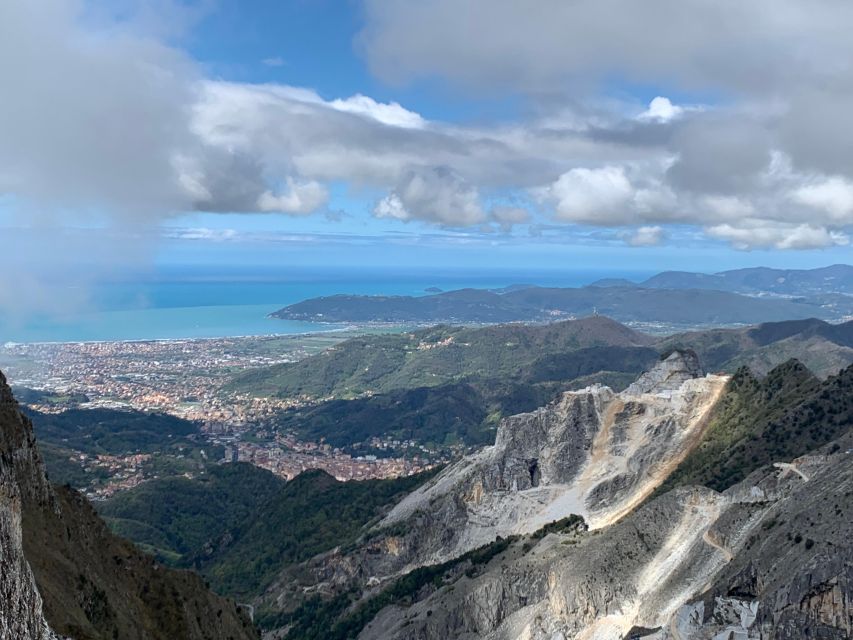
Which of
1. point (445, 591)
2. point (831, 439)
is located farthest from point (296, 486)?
point (831, 439)

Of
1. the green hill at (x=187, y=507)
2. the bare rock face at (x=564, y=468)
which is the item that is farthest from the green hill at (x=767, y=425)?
the green hill at (x=187, y=507)

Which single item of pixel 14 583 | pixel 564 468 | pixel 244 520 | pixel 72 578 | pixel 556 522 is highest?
pixel 14 583

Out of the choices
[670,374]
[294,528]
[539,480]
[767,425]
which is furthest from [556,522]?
[294,528]

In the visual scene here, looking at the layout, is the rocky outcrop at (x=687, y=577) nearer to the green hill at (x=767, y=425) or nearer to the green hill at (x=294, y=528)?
the green hill at (x=767, y=425)

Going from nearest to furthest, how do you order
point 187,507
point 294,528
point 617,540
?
point 617,540, point 294,528, point 187,507

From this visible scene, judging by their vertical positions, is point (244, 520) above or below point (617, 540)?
below

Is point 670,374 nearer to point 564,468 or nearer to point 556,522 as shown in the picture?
point 564,468

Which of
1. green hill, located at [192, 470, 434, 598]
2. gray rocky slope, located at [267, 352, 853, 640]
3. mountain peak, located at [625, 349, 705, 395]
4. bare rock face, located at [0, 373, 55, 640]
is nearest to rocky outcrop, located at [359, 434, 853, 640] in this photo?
gray rocky slope, located at [267, 352, 853, 640]
